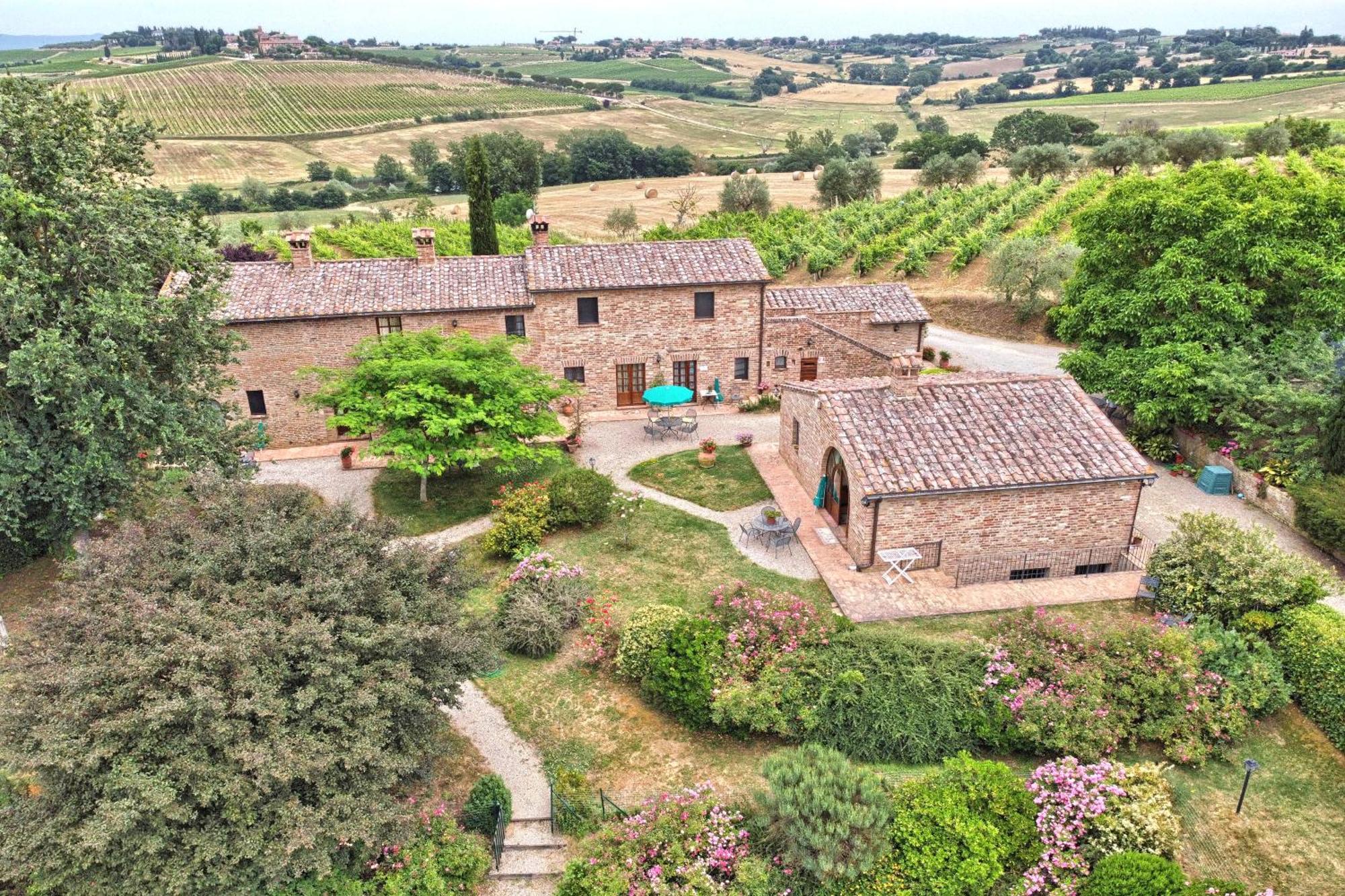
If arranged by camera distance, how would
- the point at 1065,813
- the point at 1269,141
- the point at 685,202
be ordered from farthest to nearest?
the point at 685,202 < the point at 1269,141 < the point at 1065,813

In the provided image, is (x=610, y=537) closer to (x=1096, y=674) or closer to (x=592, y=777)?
(x=592, y=777)

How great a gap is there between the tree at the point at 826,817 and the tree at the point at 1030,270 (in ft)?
114

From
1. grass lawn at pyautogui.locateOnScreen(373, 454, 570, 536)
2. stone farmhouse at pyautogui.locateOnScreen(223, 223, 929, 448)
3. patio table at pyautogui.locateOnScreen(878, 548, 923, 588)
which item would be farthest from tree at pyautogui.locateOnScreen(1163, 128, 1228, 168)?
grass lawn at pyautogui.locateOnScreen(373, 454, 570, 536)

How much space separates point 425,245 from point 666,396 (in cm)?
1145

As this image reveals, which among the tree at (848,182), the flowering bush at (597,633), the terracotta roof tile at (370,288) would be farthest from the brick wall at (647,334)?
the tree at (848,182)

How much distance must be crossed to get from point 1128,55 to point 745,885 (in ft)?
777

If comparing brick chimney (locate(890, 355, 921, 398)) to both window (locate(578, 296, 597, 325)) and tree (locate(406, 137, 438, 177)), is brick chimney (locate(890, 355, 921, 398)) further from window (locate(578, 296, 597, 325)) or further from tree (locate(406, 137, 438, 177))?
tree (locate(406, 137, 438, 177))

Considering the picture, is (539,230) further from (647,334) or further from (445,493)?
(445,493)

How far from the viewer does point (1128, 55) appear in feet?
648

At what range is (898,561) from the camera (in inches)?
831

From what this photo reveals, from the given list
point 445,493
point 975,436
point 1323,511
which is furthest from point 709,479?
point 1323,511

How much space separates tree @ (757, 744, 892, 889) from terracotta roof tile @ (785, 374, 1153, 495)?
8490 millimetres

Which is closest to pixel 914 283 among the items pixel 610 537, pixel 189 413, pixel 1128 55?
pixel 610 537

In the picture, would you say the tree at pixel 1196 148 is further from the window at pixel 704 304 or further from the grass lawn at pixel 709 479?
the grass lawn at pixel 709 479
